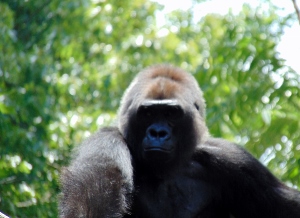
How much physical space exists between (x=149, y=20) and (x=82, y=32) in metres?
1.65

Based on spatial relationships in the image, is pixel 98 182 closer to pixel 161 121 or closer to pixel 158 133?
pixel 158 133

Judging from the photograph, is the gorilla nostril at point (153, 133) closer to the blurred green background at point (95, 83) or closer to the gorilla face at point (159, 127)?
the gorilla face at point (159, 127)

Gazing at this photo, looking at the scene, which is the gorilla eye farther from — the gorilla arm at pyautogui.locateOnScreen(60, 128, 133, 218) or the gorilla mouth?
the gorilla arm at pyautogui.locateOnScreen(60, 128, 133, 218)

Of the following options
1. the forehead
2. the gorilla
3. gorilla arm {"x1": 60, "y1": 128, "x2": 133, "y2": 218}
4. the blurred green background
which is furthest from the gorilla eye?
the blurred green background

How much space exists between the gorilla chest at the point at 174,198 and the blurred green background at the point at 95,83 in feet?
3.38

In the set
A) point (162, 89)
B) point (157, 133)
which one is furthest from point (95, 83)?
point (157, 133)

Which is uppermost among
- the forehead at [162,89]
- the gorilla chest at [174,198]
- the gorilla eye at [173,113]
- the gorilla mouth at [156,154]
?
the forehead at [162,89]

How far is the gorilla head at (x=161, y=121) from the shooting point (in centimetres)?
574

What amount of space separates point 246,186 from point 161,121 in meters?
0.98

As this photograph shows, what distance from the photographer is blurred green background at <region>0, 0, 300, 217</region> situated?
7.18 metres

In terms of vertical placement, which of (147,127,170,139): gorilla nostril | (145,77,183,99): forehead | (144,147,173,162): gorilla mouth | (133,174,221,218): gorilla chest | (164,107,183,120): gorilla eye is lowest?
(133,174,221,218): gorilla chest

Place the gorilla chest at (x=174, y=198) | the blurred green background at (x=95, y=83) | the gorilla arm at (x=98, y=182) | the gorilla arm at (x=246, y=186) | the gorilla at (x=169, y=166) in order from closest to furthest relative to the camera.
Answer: the gorilla arm at (x=98, y=182)
the gorilla at (x=169, y=166)
the gorilla chest at (x=174, y=198)
the gorilla arm at (x=246, y=186)
the blurred green background at (x=95, y=83)

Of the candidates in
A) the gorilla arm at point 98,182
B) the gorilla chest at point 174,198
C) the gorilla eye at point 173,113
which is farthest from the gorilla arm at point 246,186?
the gorilla arm at point 98,182

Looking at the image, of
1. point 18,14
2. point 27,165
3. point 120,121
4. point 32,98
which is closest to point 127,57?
point 18,14
